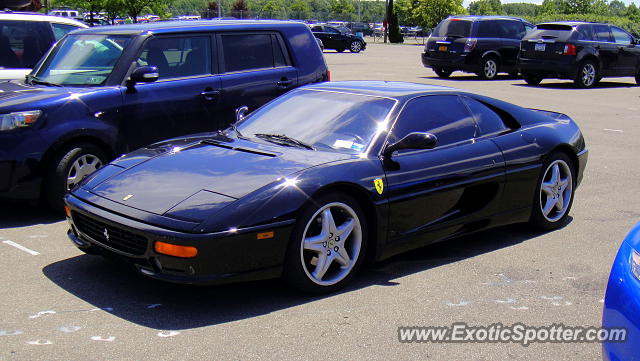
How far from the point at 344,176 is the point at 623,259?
202cm

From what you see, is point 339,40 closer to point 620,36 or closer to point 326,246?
point 620,36

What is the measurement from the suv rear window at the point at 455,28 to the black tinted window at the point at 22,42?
14135 millimetres

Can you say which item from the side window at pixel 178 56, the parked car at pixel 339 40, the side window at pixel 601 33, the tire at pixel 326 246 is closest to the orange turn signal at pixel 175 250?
the tire at pixel 326 246

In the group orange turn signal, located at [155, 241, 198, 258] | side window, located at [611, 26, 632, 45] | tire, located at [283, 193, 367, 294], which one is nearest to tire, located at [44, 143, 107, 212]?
orange turn signal, located at [155, 241, 198, 258]

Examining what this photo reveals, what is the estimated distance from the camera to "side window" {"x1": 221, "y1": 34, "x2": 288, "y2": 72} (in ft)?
26.8

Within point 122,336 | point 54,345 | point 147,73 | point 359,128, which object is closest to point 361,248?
point 359,128

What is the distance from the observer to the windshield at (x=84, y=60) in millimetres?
7449

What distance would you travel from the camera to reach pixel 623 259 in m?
3.27

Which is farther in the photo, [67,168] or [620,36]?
[620,36]

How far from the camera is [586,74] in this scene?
20109 millimetres

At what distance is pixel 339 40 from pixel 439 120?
34.1 m

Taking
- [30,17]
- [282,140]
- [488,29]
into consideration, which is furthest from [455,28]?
[282,140]

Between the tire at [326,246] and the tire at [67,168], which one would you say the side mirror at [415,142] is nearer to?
the tire at [326,246]

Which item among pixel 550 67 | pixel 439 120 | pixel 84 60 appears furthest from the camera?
pixel 550 67
